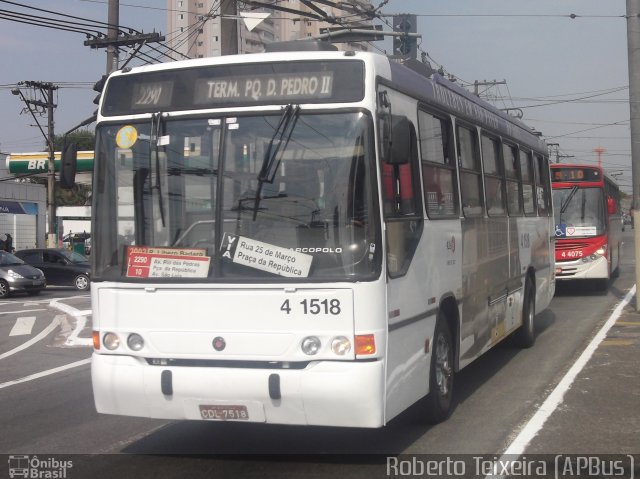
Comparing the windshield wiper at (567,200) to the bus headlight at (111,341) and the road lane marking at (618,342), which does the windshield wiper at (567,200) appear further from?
the bus headlight at (111,341)

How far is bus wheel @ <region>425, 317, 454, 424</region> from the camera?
7477 mm

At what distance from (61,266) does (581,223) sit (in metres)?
18.4

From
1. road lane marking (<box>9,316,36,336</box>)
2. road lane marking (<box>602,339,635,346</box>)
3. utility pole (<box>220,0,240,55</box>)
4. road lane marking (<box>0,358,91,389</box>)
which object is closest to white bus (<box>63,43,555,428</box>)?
road lane marking (<box>0,358,91,389</box>)

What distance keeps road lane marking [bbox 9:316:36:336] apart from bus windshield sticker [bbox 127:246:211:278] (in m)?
11.0

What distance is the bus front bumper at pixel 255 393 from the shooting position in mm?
5879

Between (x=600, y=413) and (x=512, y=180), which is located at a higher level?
(x=512, y=180)

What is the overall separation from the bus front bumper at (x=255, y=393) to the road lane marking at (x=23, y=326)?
11019 mm

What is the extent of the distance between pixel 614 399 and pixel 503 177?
3362mm

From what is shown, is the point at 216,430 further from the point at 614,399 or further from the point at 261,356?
the point at 614,399

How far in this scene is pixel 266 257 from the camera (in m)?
6.10

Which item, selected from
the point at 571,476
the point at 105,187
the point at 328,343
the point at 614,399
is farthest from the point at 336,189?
the point at 614,399

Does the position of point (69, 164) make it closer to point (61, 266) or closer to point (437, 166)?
point (437, 166)

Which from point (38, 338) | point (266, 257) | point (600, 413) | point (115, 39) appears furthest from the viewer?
point (115, 39)

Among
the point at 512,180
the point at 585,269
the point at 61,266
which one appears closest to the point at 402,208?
the point at 512,180
